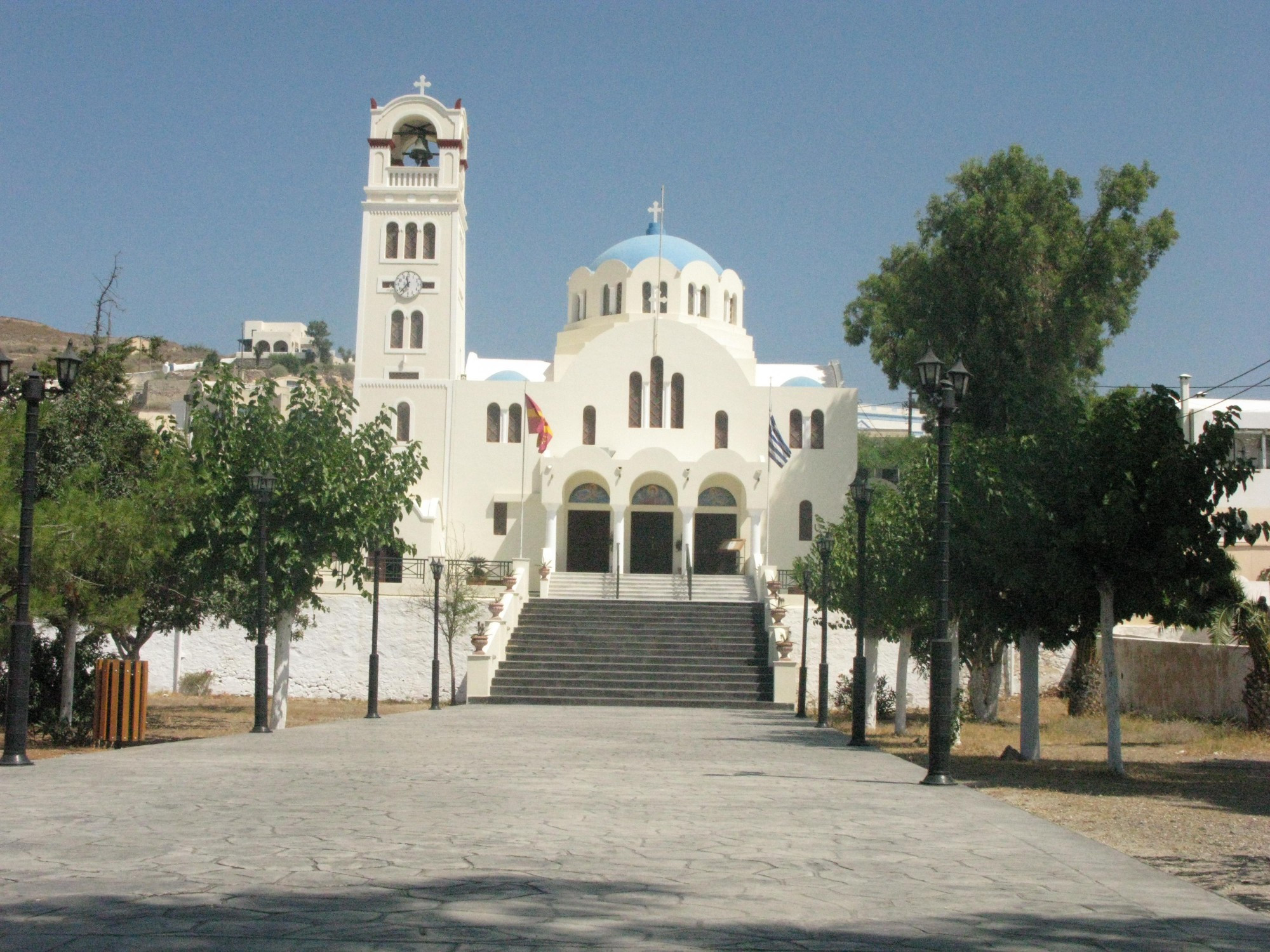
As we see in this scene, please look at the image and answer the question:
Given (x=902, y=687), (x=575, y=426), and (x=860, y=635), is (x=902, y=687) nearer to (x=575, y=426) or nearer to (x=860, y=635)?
(x=860, y=635)

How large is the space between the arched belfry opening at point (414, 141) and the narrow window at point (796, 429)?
48.5 ft

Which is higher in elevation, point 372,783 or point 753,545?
point 753,545

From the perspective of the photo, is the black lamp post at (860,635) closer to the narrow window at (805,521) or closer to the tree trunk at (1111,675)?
the tree trunk at (1111,675)

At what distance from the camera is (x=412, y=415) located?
41.5 meters

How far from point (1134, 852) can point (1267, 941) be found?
10.5ft

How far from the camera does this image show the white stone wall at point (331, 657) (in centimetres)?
3338

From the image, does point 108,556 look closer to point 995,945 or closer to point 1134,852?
point 1134,852

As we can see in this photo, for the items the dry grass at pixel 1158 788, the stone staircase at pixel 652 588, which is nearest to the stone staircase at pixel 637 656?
the stone staircase at pixel 652 588

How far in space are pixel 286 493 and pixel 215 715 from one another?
8.04 meters

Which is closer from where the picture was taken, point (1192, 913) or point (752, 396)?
point (1192, 913)

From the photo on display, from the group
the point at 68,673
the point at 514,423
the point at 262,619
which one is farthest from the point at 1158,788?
the point at 514,423

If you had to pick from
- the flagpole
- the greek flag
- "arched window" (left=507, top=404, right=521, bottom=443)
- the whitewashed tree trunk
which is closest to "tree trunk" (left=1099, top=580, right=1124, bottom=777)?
the whitewashed tree trunk

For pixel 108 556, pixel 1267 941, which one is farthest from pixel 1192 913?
pixel 108 556

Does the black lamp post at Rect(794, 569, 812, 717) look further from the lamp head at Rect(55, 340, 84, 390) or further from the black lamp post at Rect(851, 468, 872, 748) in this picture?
the lamp head at Rect(55, 340, 84, 390)
